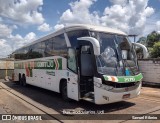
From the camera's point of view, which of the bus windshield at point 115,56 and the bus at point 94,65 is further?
the bus windshield at point 115,56

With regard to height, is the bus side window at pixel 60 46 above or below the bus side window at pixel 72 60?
above

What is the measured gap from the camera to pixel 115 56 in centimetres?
940

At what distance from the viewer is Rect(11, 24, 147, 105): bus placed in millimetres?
8781

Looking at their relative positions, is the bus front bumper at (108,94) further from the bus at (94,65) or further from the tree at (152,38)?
the tree at (152,38)

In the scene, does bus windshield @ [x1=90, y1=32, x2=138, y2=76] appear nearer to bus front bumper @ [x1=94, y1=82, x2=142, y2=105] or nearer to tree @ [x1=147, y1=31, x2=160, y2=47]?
bus front bumper @ [x1=94, y1=82, x2=142, y2=105]

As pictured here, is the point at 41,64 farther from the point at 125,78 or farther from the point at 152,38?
the point at 152,38

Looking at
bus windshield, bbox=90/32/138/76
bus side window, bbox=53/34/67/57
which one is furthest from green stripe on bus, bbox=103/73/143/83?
bus side window, bbox=53/34/67/57

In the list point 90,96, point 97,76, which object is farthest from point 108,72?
point 90,96

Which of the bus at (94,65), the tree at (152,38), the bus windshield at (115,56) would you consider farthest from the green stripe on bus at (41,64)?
the tree at (152,38)

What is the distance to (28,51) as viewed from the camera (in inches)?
712

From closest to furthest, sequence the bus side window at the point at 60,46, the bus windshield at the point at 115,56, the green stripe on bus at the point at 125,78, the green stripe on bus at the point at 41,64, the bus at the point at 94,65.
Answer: the green stripe on bus at the point at 125,78
the bus at the point at 94,65
the bus windshield at the point at 115,56
the bus side window at the point at 60,46
the green stripe on bus at the point at 41,64

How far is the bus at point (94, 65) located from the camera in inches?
346

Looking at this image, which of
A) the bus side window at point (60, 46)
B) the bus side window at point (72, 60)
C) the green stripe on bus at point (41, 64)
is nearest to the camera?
the bus side window at point (72, 60)

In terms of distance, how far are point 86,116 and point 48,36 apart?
635 centimetres
